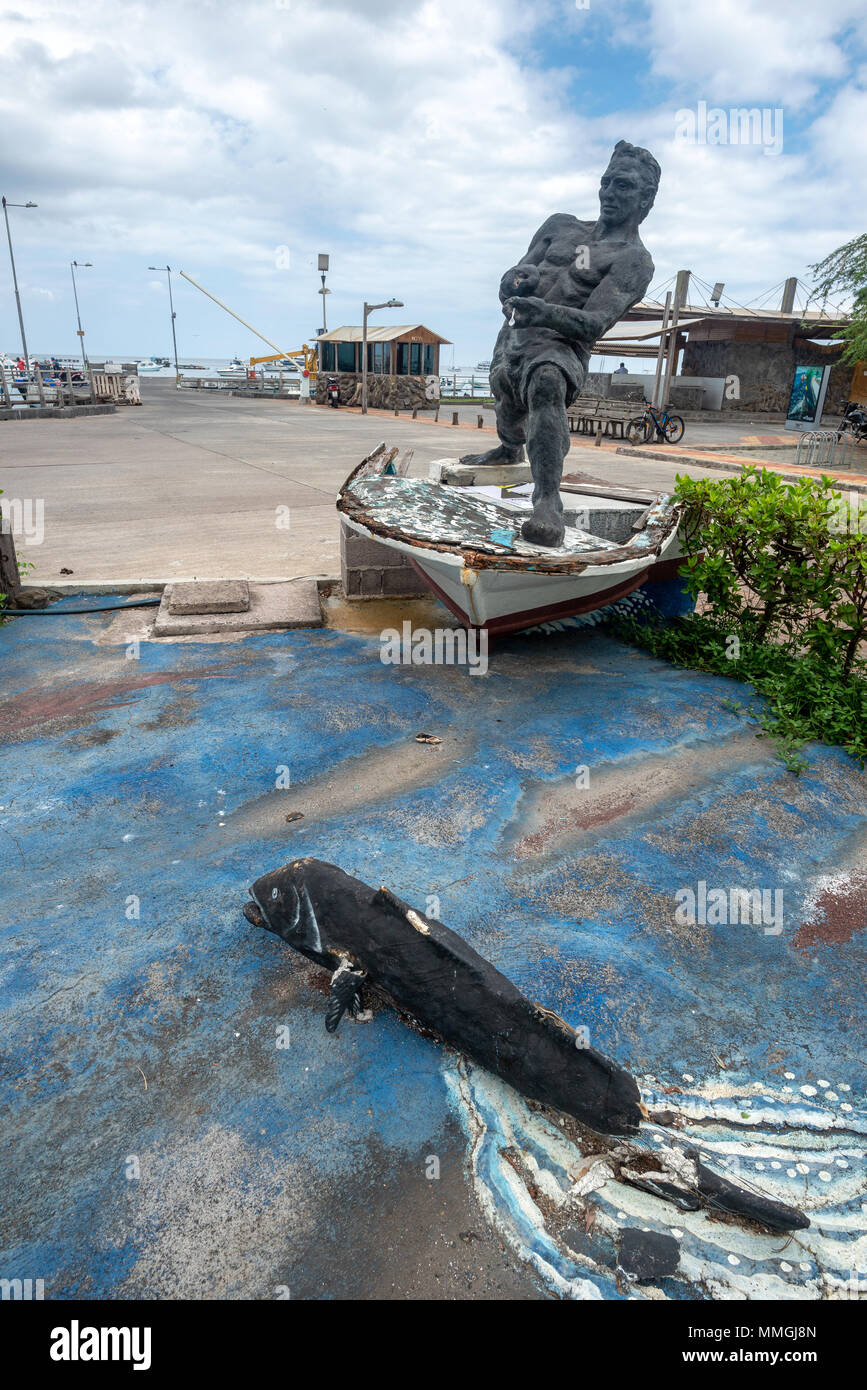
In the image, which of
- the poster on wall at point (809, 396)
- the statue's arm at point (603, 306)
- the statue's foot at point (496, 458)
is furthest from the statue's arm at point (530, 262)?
the poster on wall at point (809, 396)

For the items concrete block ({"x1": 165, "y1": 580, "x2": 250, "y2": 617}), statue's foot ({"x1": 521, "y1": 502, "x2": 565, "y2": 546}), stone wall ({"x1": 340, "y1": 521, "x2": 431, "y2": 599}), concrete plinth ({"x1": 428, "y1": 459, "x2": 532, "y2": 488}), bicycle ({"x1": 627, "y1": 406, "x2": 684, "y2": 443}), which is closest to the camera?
statue's foot ({"x1": 521, "y1": 502, "x2": 565, "y2": 546})

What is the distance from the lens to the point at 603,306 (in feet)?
17.1

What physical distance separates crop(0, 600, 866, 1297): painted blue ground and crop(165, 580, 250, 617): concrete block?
1057 millimetres

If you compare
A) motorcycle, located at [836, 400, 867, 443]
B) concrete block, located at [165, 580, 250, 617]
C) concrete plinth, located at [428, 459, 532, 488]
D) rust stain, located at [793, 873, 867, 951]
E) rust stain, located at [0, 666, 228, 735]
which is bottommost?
rust stain, located at [793, 873, 867, 951]

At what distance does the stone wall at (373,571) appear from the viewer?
6457mm

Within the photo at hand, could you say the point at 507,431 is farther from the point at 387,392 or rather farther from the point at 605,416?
the point at 387,392

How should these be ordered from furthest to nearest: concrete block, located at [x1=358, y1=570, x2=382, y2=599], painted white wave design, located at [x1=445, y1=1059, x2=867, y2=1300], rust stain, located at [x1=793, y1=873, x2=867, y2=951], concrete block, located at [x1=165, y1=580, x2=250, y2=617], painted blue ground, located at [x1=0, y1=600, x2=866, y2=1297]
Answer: concrete block, located at [x1=358, y1=570, x2=382, y2=599] → concrete block, located at [x1=165, y1=580, x2=250, y2=617] → rust stain, located at [x1=793, y1=873, x2=867, y2=951] → painted blue ground, located at [x1=0, y1=600, x2=866, y2=1297] → painted white wave design, located at [x1=445, y1=1059, x2=867, y2=1300]

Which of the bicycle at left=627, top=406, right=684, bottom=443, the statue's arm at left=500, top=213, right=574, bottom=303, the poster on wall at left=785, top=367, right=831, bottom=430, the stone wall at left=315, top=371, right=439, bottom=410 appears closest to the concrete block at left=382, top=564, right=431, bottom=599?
the statue's arm at left=500, top=213, right=574, bottom=303

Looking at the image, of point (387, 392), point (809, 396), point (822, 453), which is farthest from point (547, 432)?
point (387, 392)

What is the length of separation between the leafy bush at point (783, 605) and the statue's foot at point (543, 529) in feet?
3.53

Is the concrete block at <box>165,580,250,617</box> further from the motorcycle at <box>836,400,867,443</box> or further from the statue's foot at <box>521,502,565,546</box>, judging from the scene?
the motorcycle at <box>836,400,867,443</box>

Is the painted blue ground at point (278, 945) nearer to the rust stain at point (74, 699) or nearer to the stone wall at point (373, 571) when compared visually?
the rust stain at point (74, 699)

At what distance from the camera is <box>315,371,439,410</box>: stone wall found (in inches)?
1222
